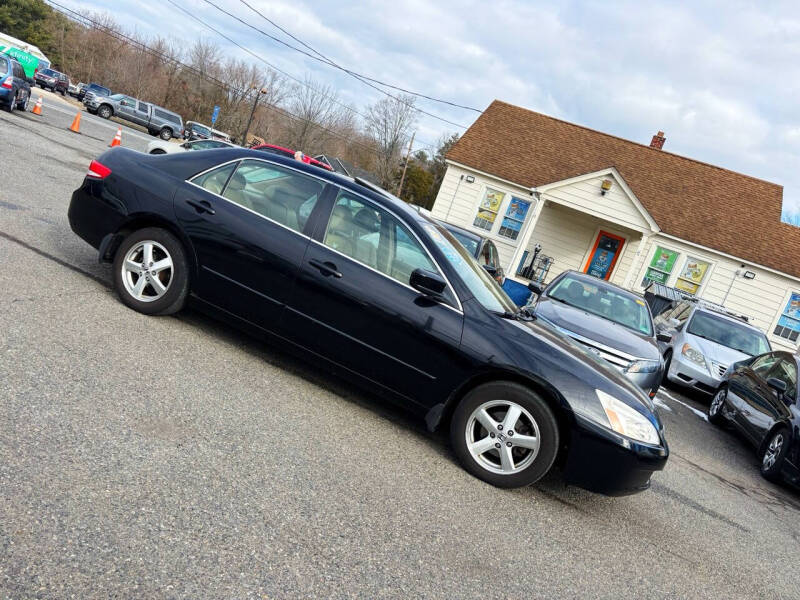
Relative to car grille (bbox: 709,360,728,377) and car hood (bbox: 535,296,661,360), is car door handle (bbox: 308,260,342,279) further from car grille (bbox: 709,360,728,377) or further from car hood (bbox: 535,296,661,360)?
car grille (bbox: 709,360,728,377)

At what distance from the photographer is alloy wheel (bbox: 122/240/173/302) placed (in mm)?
5055

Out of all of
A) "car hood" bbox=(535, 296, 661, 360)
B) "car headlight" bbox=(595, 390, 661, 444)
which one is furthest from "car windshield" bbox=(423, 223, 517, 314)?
"car hood" bbox=(535, 296, 661, 360)

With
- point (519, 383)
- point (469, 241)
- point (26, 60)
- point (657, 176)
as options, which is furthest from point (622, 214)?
point (26, 60)

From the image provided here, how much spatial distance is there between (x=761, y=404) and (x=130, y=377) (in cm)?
745

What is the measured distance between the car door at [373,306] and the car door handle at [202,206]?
0.93m

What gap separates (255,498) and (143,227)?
117 inches

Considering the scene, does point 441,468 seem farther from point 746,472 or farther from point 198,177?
point 746,472

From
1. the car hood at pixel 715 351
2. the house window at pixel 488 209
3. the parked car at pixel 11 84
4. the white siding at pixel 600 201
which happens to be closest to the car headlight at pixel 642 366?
the car hood at pixel 715 351

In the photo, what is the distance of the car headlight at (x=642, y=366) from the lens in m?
7.04

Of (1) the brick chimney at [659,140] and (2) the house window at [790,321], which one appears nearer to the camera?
(2) the house window at [790,321]

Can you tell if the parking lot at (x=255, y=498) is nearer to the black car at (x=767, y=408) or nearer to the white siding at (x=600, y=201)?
the black car at (x=767, y=408)

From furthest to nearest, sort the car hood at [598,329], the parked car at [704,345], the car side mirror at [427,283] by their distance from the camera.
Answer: the parked car at [704,345]
the car hood at [598,329]
the car side mirror at [427,283]

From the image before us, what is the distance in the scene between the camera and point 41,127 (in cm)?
1772

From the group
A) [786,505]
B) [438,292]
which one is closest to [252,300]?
[438,292]
